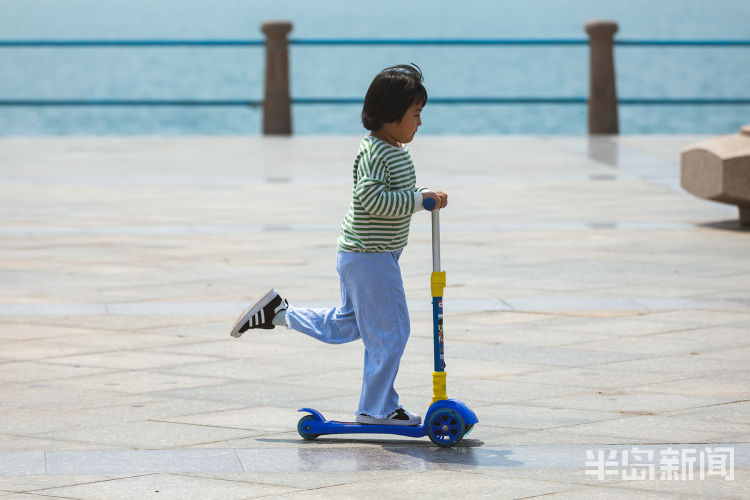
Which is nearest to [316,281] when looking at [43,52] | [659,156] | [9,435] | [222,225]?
[222,225]

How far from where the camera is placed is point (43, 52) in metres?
125

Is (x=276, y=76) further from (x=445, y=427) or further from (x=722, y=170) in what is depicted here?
(x=445, y=427)

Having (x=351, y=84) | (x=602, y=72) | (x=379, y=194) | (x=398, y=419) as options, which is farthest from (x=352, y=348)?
(x=351, y=84)

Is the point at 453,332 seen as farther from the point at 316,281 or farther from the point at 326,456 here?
the point at 326,456

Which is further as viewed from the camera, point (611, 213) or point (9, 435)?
point (611, 213)

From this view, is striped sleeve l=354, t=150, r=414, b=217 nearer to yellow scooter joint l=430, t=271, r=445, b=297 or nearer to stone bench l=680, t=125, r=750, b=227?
yellow scooter joint l=430, t=271, r=445, b=297

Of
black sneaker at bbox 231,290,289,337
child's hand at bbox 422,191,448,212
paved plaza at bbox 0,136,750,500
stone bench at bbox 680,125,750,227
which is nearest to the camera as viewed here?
paved plaza at bbox 0,136,750,500

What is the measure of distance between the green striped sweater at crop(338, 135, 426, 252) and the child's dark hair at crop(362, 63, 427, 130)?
0.08 m

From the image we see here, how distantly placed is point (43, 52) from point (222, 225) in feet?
389

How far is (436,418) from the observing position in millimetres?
4969

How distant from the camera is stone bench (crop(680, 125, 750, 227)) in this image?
9984 millimetres

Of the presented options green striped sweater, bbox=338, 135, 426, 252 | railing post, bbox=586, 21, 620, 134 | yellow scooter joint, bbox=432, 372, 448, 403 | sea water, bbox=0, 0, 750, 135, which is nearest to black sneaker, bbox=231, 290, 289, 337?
green striped sweater, bbox=338, 135, 426, 252

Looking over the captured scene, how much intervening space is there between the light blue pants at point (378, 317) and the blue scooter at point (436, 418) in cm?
9

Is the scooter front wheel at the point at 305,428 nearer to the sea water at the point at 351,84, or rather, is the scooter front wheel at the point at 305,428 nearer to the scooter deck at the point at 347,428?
the scooter deck at the point at 347,428
